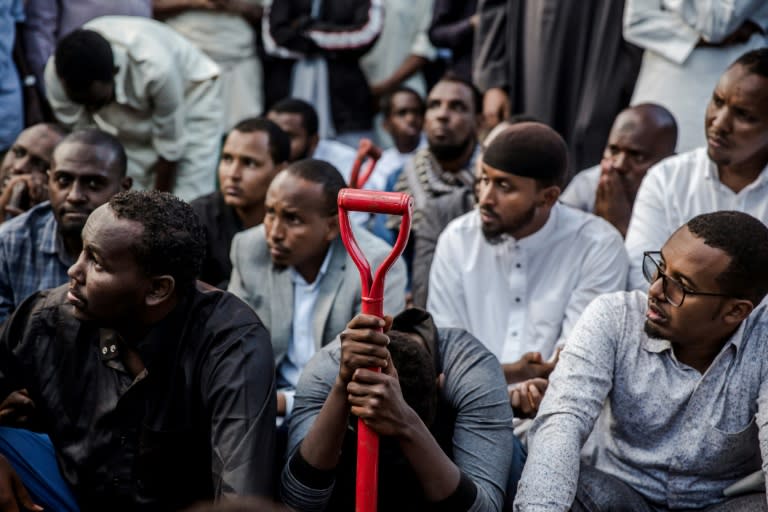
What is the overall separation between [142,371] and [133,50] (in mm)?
2869

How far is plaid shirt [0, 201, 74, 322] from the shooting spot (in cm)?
403

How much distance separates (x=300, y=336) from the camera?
13.7 feet

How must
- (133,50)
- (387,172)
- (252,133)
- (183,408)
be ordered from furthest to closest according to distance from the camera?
(387,172)
(133,50)
(252,133)
(183,408)

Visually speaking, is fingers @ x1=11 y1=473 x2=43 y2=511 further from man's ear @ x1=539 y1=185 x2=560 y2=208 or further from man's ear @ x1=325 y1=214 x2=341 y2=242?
man's ear @ x1=539 y1=185 x2=560 y2=208

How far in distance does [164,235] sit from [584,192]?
8.35 feet

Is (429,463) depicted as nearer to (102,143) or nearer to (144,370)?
(144,370)

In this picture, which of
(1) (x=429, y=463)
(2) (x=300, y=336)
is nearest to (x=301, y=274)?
(2) (x=300, y=336)

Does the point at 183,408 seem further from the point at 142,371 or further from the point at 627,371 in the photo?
the point at 627,371

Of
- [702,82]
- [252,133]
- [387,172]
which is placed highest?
[702,82]

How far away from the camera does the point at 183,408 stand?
3055 mm

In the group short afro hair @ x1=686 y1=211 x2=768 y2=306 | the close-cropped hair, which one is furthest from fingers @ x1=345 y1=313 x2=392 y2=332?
the close-cropped hair

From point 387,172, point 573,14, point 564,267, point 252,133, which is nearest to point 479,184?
→ point 564,267

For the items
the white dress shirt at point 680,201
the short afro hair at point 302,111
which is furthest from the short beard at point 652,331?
the short afro hair at point 302,111

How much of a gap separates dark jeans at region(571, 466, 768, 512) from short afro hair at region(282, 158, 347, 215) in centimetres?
157
